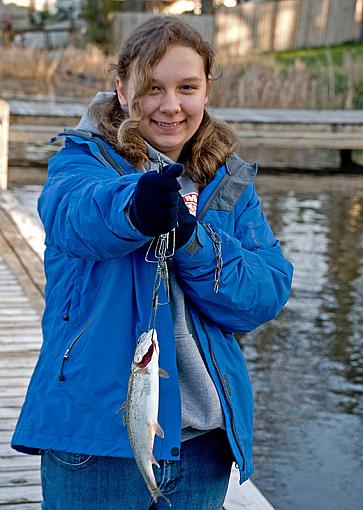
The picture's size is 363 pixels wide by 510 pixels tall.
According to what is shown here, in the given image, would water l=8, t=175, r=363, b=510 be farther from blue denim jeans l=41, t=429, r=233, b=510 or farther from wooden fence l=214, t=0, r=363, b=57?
wooden fence l=214, t=0, r=363, b=57

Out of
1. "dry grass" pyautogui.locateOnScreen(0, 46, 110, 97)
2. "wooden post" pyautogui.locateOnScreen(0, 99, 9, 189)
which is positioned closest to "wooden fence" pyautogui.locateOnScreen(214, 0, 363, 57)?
"dry grass" pyautogui.locateOnScreen(0, 46, 110, 97)

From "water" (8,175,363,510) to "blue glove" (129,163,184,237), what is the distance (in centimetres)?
356

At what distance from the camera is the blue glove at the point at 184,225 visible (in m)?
2.21

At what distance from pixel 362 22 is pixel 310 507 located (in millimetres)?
27423

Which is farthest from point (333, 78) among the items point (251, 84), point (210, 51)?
point (210, 51)

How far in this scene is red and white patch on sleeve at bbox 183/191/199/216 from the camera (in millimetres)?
2459

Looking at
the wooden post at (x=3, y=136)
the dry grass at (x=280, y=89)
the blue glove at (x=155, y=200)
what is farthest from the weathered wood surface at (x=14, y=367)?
the dry grass at (x=280, y=89)

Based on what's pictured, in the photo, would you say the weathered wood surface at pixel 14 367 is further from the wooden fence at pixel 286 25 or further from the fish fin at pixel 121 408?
the wooden fence at pixel 286 25

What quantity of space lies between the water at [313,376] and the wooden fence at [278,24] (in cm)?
2020

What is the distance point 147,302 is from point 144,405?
0.27 metres

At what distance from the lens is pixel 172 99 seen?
2422 mm

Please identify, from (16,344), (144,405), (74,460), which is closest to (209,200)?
(144,405)

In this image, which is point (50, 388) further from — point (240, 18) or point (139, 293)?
point (240, 18)

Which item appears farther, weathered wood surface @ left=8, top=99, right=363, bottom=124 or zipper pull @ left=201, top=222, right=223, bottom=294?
weathered wood surface @ left=8, top=99, right=363, bottom=124
